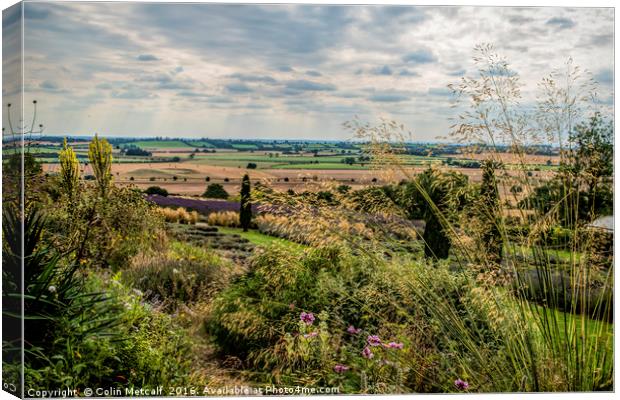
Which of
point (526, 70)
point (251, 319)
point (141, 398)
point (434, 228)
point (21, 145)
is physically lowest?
point (141, 398)

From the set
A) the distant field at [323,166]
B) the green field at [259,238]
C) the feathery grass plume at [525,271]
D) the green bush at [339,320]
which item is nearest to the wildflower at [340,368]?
the green bush at [339,320]

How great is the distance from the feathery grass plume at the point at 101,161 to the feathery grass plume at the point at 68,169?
0.12 m

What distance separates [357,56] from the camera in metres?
6.07

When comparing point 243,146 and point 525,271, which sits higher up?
point 243,146

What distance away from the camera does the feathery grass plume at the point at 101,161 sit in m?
5.93

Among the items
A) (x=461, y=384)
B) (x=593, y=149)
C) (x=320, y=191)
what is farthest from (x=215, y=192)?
A: (x=593, y=149)

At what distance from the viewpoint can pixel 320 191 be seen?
6168 mm

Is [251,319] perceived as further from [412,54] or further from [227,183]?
[412,54]

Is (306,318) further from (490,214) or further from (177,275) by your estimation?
(490,214)

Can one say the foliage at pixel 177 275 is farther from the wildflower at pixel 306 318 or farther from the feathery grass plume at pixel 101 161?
the wildflower at pixel 306 318

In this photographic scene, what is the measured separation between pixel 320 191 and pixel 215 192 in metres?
0.84

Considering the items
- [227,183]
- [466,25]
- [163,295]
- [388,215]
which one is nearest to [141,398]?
[163,295]

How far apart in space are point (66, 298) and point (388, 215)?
2.47 m

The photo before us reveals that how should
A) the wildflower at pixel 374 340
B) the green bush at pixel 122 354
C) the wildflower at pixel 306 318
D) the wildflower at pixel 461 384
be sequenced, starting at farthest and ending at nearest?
the wildflower at pixel 306 318 < the wildflower at pixel 374 340 < the wildflower at pixel 461 384 < the green bush at pixel 122 354
